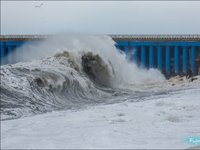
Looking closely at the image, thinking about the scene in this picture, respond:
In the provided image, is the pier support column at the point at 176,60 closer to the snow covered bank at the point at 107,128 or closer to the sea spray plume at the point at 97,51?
the sea spray plume at the point at 97,51

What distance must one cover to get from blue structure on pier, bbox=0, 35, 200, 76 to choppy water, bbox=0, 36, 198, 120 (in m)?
0.72

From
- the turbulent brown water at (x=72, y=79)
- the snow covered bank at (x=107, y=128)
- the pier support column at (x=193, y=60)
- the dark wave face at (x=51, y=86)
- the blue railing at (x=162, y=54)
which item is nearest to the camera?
the snow covered bank at (x=107, y=128)

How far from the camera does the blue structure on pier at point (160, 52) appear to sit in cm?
2464

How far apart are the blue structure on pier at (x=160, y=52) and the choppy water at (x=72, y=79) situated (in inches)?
28.2

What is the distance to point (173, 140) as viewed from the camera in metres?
7.50

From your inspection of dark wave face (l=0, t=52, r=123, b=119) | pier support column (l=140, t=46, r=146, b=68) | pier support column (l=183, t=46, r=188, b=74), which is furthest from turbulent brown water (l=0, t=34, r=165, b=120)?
pier support column (l=183, t=46, r=188, b=74)

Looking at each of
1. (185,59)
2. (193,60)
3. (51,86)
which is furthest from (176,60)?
(51,86)

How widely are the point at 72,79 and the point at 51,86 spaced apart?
7.11 ft

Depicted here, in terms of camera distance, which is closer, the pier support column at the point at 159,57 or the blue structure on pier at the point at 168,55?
the blue structure on pier at the point at 168,55

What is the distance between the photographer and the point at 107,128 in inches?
323

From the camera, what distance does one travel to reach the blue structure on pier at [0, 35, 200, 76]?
80.8ft

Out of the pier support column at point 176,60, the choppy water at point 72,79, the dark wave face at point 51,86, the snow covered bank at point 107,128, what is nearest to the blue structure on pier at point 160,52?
the pier support column at point 176,60

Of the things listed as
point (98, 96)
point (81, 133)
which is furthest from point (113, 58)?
point (81, 133)

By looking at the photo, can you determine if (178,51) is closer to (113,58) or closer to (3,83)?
(113,58)
